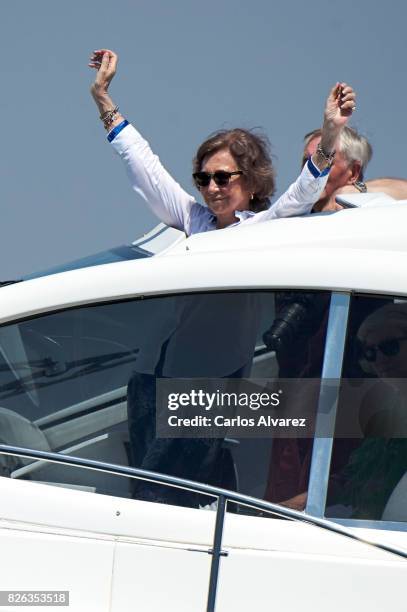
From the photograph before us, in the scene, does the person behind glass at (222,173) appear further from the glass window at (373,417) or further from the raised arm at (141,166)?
the glass window at (373,417)

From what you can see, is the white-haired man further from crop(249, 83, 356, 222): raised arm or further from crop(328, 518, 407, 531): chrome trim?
crop(328, 518, 407, 531): chrome trim

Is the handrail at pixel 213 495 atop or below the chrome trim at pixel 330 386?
below

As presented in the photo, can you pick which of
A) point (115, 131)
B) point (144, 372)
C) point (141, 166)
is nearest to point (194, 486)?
point (144, 372)

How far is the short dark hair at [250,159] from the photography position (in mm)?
3719

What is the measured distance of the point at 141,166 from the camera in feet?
12.6

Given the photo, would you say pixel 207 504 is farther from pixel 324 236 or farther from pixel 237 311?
pixel 324 236

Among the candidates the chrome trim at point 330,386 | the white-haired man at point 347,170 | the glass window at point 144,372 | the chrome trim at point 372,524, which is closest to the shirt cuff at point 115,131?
the white-haired man at point 347,170

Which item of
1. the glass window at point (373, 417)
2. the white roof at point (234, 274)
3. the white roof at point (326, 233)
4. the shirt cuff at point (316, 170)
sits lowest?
the glass window at point (373, 417)

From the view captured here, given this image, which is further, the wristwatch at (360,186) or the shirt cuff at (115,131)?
the shirt cuff at (115,131)

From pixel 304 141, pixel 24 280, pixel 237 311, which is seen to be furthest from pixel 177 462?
pixel 304 141

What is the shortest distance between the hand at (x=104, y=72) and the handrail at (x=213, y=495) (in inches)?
68.0

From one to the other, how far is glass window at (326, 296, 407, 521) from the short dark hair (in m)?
1.20

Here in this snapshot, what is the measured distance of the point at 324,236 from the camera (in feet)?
9.39

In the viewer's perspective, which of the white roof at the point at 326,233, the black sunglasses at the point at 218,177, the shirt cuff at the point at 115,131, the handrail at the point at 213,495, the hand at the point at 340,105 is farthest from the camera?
the shirt cuff at the point at 115,131
